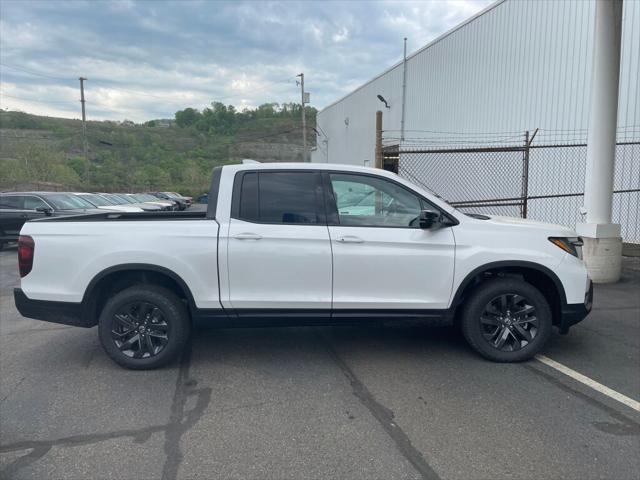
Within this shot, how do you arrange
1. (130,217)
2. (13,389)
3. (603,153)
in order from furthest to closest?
(603,153) → (130,217) → (13,389)

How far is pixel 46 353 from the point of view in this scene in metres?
5.10

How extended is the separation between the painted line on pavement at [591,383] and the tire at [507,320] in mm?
215

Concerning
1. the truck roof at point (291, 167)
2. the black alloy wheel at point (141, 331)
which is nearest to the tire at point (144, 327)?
the black alloy wheel at point (141, 331)

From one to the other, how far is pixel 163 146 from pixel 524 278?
87.4m

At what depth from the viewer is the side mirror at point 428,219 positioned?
14.3ft

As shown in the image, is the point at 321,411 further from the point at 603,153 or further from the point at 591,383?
the point at 603,153

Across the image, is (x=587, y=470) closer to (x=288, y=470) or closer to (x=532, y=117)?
(x=288, y=470)

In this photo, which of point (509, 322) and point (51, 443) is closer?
point (51, 443)

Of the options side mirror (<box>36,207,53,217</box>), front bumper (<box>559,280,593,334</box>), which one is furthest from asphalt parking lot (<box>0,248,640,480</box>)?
side mirror (<box>36,207,53,217</box>)

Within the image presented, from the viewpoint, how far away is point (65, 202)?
1452 cm

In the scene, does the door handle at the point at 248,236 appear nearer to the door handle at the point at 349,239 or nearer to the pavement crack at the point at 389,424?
the door handle at the point at 349,239

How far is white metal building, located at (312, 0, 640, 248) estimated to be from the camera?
11.1 metres

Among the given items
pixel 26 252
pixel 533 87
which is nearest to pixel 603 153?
pixel 533 87

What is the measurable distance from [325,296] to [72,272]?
2.28 metres
